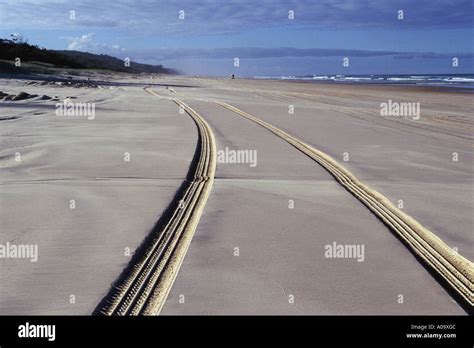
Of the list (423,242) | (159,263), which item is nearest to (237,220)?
(159,263)

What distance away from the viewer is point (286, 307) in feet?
12.7

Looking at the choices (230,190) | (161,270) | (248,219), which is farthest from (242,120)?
(161,270)

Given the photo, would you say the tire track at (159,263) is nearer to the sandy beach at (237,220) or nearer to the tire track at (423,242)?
the sandy beach at (237,220)

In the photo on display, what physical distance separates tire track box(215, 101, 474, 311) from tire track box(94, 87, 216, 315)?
1.90m

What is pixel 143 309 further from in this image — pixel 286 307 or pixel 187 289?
pixel 286 307

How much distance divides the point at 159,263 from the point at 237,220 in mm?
1383

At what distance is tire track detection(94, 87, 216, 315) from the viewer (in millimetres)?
3924

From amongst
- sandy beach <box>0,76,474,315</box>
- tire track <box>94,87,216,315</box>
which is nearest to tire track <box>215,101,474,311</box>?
sandy beach <box>0,76,474,315</box>

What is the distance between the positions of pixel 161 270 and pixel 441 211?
3.47 metres

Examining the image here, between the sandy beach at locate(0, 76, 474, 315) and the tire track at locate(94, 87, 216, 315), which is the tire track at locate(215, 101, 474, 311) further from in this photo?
the tire track at locate(94, 87, 216, 315)

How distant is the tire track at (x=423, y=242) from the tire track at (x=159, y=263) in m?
1.90

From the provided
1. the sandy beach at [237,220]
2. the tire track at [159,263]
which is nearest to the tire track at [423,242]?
the sandy beach at [237,220]

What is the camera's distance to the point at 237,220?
5.91 metres
